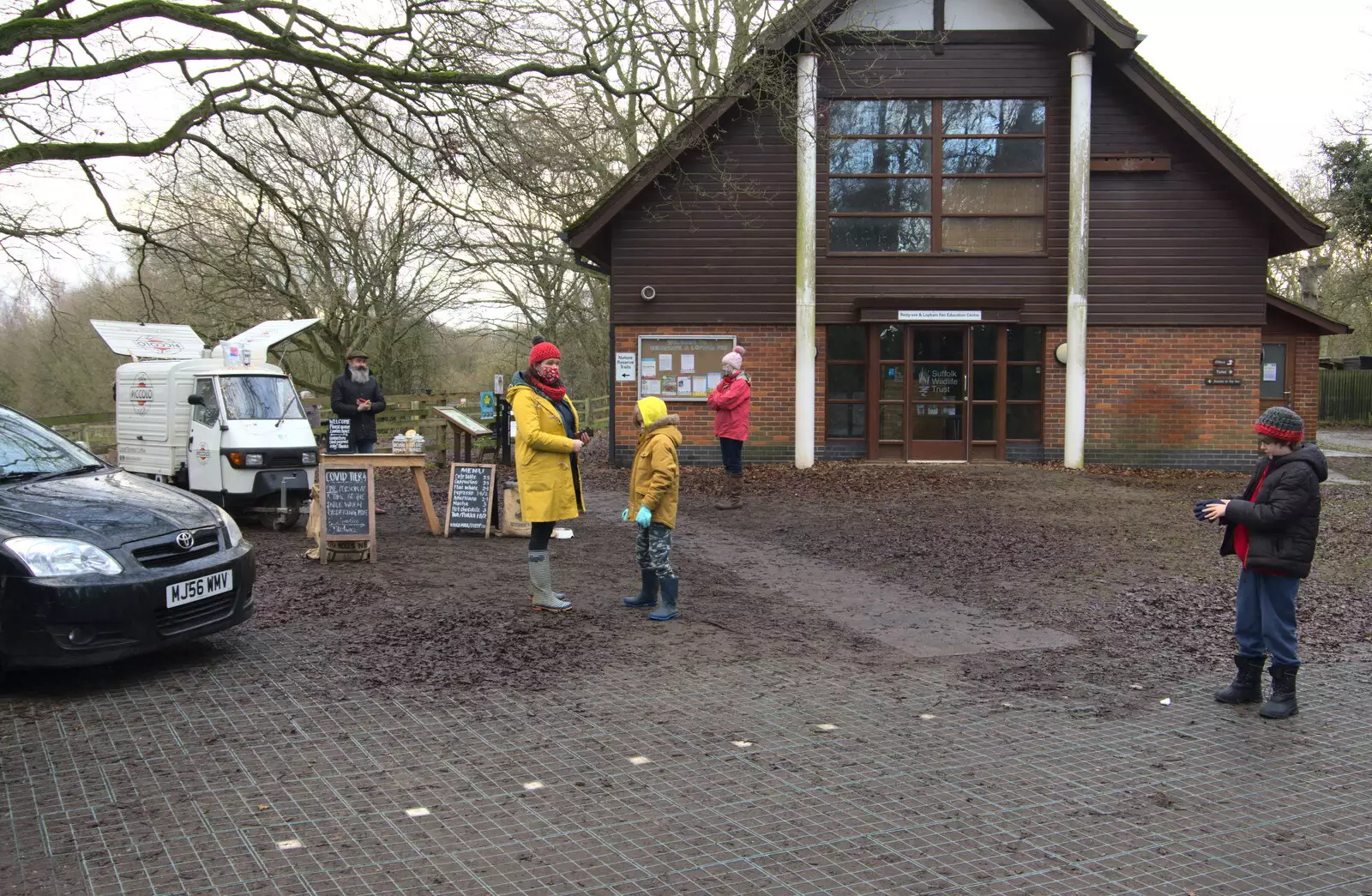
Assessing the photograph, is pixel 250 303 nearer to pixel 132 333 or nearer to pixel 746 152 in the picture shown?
pixel 132 333

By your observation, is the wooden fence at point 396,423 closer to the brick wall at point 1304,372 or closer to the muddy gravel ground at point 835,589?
the muddy gravel ground at point 835,589

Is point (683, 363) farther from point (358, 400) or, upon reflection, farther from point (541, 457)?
point (541, 457)

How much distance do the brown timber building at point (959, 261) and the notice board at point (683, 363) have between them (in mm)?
35

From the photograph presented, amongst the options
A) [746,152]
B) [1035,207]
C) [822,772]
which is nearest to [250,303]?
[746,152]

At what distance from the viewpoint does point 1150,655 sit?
694 centimetres

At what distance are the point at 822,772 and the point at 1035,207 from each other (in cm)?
1572

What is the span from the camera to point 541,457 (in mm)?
7715

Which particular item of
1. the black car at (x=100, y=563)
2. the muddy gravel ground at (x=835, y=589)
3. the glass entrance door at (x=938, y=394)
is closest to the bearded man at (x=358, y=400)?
the muddy gravel ground at (x=835, y=589)

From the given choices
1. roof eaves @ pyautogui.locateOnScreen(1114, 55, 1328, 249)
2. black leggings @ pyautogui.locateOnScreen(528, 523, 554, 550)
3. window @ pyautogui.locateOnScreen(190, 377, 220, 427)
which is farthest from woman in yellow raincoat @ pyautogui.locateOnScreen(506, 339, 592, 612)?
roof eaves @ pyautogui.locateOnScreen(1114, 55, 1328, 249)

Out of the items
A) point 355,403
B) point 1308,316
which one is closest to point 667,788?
point 355,403

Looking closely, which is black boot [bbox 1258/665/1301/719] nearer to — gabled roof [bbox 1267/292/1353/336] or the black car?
the black car

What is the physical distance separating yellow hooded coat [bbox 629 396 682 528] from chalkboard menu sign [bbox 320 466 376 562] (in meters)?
3.30

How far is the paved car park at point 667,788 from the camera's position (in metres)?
3.83

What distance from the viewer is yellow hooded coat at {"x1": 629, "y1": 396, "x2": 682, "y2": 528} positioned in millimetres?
7703
